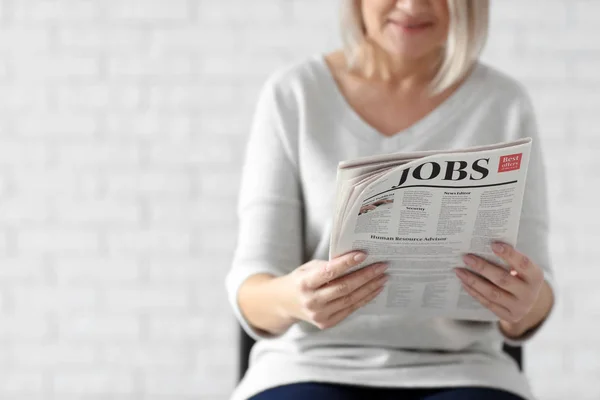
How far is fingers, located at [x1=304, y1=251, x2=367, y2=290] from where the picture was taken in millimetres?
1025

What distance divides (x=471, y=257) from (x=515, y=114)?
37 centimetres

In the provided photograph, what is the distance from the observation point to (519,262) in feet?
3.54

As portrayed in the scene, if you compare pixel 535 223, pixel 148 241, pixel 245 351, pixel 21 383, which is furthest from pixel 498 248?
pixel 21 383

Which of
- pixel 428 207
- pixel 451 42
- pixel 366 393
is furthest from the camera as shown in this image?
pixel 451 42

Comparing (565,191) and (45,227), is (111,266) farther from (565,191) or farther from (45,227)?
(565,191)

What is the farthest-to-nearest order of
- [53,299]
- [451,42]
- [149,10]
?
[53,299]
[149,10]
[451,42]

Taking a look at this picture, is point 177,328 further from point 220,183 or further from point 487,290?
point 487,290

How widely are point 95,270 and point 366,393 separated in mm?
1110

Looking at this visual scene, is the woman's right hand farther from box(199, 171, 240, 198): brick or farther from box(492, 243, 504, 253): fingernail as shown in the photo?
box(199, 171, 240, 198): brick

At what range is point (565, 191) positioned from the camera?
2117 mm

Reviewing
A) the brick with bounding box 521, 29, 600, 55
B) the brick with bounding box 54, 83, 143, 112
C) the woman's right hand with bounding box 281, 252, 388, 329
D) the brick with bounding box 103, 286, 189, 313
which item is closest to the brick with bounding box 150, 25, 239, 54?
the brick with bounding box 54, 83, 143, 112

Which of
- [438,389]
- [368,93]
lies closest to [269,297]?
[438,389]

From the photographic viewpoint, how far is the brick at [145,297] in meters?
2.12

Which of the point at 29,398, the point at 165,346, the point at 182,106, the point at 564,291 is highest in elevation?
the point at 182,106
